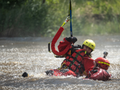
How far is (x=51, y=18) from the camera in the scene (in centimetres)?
2519

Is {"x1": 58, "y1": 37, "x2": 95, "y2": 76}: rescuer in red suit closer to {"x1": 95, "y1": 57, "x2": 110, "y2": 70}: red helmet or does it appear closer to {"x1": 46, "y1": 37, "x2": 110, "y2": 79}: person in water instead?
{"x1": 46, "y1": 37, "x2": 110, "y2": 79}: person in water

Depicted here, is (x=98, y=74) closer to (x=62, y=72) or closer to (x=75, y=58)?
(x=75, y=58)

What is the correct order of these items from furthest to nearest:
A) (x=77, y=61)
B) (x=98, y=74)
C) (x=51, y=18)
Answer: (x=51, y=18) → (x=77, y=61) → (x=98, y=74)

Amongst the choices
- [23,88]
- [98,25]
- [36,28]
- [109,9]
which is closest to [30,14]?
[36,28]

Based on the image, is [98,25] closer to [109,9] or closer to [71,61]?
[109,9]

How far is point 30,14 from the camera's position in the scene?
22.9m

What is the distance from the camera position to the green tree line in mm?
22891

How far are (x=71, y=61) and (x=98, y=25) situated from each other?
76.6ft

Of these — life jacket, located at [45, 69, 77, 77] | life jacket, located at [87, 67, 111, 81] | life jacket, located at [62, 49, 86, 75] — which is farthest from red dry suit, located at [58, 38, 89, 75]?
life jacket, located at [87, 67, 111, 81]

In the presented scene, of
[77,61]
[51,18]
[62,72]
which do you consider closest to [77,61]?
[77,61]

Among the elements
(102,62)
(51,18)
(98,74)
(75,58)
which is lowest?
(98,74)

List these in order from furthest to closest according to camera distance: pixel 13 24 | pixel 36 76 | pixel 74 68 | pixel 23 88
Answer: pixel 13 24, pixel 36 76, pixel 74 68, pixel 23 88

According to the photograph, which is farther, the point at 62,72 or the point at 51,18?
the point at 51,18

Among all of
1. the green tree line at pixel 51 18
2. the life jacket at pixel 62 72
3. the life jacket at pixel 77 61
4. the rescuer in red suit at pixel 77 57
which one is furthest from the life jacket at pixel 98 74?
the green tree line at pixel 51 18
